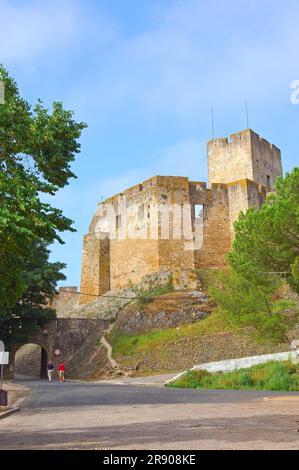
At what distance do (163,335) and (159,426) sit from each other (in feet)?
78.5

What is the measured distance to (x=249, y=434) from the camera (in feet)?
22.1

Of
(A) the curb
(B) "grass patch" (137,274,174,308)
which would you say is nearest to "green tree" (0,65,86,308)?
(A) the curb

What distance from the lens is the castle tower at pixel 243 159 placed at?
44188 mm

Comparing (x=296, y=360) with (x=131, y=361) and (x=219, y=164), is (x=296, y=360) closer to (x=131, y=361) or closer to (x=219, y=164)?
(x=131, y=361)

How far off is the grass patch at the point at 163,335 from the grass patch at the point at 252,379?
8.54m

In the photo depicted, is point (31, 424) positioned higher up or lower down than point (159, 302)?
lower down

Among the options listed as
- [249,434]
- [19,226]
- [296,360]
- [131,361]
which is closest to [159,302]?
[131,361]

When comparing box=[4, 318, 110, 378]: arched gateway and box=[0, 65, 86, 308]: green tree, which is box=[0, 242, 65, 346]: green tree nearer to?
box=[4, 318, 110, 378]: arched gateway

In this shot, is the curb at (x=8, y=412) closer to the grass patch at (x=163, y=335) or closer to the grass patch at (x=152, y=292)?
the grass patch at (x=163, y=335)

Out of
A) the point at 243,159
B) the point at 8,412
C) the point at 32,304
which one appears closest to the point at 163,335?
the point at 32,304

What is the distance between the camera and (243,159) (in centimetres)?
4441

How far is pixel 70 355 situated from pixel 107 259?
9.72 m

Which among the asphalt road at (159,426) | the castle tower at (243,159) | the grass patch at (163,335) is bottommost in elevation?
the asphalt road at (159,426)

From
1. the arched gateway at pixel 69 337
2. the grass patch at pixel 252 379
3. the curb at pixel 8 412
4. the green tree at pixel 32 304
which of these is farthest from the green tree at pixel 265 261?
the arched gateway at pixel 69 337
